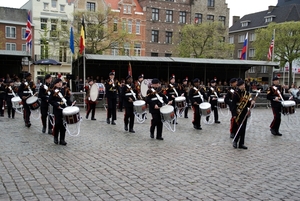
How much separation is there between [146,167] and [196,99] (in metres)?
7.28

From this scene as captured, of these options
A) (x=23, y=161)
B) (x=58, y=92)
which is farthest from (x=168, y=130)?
(x=23, y=161)

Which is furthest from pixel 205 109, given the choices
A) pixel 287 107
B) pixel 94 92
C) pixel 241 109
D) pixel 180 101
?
pixel 94 92

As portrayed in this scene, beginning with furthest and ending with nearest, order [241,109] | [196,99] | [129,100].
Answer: [196,99]
[129,100]
[241,109]

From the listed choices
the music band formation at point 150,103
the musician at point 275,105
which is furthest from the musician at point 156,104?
the musician at point 275,105

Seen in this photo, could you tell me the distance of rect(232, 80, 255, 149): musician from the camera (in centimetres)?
1030

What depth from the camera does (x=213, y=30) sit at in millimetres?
45281

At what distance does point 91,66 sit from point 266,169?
87.0 feet

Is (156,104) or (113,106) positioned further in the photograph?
(113,106)

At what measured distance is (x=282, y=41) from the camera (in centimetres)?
4806

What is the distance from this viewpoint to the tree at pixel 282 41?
47469mm

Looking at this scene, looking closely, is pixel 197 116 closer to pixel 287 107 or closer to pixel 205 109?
pixel 205 109

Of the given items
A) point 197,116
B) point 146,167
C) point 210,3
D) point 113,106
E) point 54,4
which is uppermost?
A: point 210,3

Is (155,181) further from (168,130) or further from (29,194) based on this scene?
(168,130)


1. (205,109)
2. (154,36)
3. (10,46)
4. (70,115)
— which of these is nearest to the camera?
(70,115)
